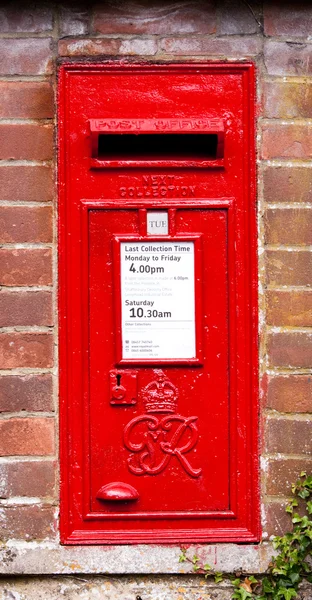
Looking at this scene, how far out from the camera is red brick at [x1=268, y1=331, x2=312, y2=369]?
229 cm

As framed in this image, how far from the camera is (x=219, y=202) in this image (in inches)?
88.0

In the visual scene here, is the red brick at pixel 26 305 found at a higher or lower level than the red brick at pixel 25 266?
lower

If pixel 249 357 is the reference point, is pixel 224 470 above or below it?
below

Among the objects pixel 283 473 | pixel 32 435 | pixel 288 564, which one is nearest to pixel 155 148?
Answer: pixel 32 435

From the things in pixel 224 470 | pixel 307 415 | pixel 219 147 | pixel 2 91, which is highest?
pixel 2 91

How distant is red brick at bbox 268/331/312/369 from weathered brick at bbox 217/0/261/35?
105 centimetres

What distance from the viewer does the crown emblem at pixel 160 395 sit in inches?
88.3

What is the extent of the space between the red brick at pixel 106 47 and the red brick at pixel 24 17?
0.32 feet

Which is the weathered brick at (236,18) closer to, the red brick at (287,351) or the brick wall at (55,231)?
the brick wall at (55,231)

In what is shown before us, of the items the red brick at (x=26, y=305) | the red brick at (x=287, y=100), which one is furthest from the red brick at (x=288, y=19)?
the red brick at (x=26, y=305)

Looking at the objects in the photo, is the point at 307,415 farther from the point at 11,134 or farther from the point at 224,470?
the point at 11,134

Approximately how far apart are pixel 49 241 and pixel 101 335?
1.21 ft

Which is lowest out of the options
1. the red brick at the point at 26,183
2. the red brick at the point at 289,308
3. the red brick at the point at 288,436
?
the red brick at the point at 288,436

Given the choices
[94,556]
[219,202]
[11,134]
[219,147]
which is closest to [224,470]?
[94,556]
